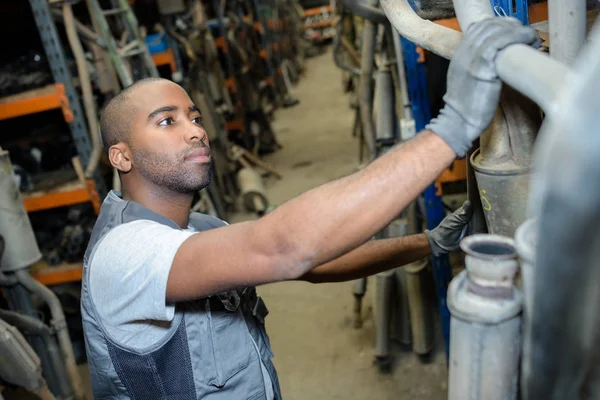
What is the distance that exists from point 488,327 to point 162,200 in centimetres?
97

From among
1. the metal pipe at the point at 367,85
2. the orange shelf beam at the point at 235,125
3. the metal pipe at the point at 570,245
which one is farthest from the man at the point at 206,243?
the orange shelf beam at the point at 235,125

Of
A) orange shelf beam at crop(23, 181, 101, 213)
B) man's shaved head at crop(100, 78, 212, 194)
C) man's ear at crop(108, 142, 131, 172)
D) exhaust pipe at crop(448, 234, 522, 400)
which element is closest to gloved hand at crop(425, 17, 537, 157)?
exhaust pipe at crop(448, 234, 522, 400)

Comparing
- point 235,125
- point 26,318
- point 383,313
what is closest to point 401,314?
point 383,313

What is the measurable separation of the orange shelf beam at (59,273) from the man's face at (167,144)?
169 centimetres

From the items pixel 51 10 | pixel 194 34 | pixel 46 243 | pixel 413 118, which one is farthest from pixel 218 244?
pixel 194 34

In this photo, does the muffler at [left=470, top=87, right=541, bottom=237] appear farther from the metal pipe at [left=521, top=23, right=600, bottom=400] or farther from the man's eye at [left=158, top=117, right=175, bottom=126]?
the man's eye at [left=158, top=117, right=175, bottom=126]

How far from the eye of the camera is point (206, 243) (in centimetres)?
98

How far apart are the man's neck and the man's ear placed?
0.22 ft

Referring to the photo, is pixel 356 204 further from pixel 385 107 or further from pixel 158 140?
pixel 385 107

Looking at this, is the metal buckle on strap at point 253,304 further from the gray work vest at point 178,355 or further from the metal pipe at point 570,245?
the metal pipe at point 570,245

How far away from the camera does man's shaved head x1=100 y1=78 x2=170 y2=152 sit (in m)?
1.43

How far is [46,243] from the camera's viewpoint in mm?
3145

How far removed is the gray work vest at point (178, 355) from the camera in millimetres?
1207

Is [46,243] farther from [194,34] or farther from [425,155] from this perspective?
[425,155]
